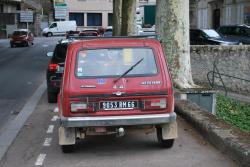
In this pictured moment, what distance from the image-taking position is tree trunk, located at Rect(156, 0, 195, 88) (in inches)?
544

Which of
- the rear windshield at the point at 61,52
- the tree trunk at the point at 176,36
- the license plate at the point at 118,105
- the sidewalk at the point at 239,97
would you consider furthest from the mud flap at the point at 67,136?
the sidewalk at the point at 239,97

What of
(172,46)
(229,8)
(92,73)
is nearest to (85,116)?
(92,73)

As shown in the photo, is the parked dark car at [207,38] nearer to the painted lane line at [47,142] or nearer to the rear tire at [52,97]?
the rear tire at [52,97]

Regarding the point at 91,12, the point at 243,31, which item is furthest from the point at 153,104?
the point at 91,12

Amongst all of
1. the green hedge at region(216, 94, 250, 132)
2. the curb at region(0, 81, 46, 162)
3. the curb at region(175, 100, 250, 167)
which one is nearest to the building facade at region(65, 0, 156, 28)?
the curb at region(0, 81, 46, 162)

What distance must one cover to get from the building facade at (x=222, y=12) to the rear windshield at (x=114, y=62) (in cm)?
3582

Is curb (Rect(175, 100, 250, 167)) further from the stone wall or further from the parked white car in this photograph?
the parked white car

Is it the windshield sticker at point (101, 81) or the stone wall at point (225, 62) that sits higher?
the windshield sticker at point (101, 81)

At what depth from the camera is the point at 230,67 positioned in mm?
20875

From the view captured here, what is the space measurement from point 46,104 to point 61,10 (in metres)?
67.0

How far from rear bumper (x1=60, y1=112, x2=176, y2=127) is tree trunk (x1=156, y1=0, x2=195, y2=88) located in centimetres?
588

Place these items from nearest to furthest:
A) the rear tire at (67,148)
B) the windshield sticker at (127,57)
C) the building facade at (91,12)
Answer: the windshield sticker at (127,57) → the rear tire at (67,148) → the building facade at (91,12)

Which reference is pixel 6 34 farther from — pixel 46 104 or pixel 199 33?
pixel 46 104

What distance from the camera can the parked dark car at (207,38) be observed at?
29.9m
